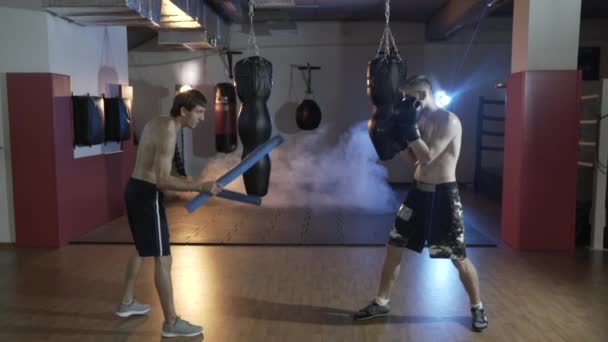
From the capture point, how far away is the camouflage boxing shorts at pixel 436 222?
9.17ft

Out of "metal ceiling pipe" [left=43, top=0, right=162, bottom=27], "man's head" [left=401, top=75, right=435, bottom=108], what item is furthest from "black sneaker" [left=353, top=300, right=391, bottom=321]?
"metal ceiling pipe" [left=43, top=0, right=162, bottom=27]

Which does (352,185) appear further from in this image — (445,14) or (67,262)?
(67,262)

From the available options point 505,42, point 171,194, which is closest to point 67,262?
point 171,194

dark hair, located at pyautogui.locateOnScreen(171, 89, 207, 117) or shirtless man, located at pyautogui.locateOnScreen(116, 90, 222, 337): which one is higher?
dark hair, located at pyautogui.locateOnScreen(171, 89, 207, 117)

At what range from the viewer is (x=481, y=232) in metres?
5.31

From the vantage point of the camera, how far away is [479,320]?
285cm

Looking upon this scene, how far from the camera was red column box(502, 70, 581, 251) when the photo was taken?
14.6ft

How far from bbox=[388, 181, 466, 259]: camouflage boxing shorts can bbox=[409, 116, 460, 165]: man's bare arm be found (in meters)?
0.19

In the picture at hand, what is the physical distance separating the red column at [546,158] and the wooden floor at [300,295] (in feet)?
0.72

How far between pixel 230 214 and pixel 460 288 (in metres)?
3.40

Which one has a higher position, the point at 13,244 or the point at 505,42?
the point at 505,42

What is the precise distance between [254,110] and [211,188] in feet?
3.99

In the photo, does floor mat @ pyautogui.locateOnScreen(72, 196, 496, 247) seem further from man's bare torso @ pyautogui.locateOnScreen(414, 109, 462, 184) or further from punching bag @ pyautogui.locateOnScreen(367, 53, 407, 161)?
man's bare torso @ pyautogui.locateOnScreen(414, 109, 462, 184)

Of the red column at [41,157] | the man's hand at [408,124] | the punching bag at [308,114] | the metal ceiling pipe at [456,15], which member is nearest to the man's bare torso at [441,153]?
the man's hand at [408,124]
